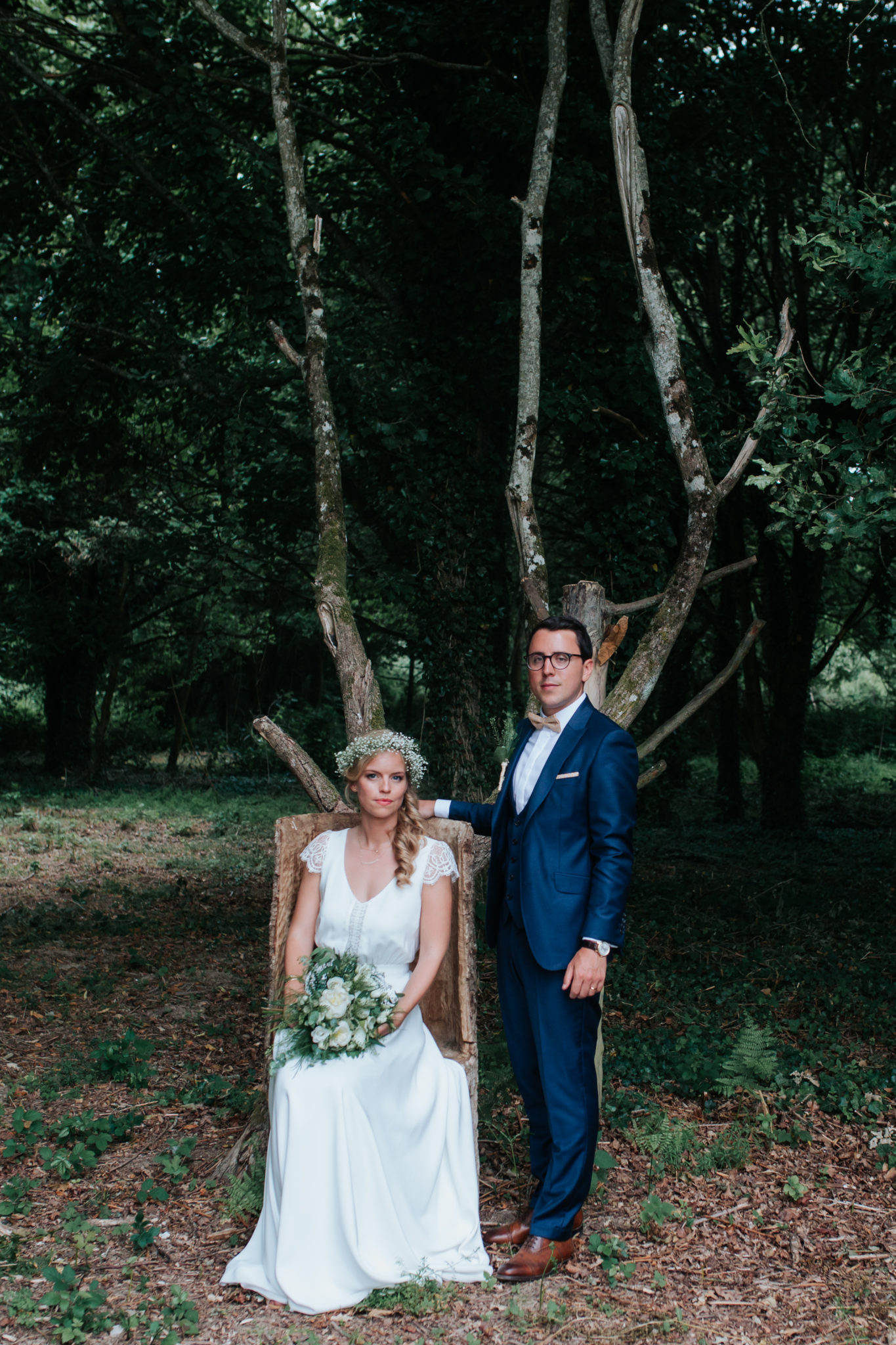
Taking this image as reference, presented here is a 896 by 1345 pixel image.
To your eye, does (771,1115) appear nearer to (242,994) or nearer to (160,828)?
(242,994)

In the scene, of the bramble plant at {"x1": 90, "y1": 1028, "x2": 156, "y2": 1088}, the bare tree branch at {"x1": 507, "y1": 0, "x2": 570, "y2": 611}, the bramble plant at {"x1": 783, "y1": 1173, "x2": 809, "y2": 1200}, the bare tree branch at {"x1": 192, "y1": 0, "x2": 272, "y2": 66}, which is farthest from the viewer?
the bare tree branch at {"x1": 192, "y1": 0, "x2": 272, "y2": 66}

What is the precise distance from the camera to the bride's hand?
3898 millimetres

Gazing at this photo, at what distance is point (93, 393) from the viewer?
11445 millimetres

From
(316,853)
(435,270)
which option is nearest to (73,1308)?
(316,853)

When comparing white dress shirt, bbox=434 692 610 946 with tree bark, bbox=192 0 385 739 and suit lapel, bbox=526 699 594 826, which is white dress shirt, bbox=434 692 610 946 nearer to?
suit lapel, bbox=526 699 594 826

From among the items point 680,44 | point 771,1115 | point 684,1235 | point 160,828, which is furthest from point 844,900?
point 160,828

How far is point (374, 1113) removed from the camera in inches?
151

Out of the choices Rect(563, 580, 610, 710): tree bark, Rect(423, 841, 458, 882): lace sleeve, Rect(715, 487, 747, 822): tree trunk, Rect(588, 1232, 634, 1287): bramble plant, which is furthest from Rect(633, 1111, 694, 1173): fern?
Rect(715, 487, 747, 822): tree trunk

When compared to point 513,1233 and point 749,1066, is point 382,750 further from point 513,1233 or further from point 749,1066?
point 749,1066

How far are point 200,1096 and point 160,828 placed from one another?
9531 mm

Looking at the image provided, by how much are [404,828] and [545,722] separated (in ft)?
2.39

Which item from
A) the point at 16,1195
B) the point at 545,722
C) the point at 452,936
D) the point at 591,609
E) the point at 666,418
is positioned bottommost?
the point at 16,1195

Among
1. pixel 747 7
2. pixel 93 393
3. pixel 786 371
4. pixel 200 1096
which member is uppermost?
pixel 747 7

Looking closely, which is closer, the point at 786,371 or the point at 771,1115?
the point at 786,371
